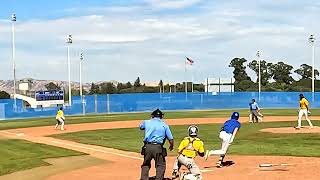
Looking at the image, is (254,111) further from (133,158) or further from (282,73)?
(282,73)

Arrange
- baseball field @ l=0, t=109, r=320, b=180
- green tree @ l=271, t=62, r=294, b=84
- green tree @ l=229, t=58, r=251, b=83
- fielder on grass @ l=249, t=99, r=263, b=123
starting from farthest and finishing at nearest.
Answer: green tree @ l=229, t=58, r=251, b=83
green tree @ l=271, t=62, r=294, b=84
fielder on grass @ l=249, t=99, r=263, b=123
baseball field @ l=0, t=109, r=320, b=180

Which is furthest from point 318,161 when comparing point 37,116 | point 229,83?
point 229,83

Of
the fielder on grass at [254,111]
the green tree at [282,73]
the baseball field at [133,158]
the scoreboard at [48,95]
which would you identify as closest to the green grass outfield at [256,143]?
the baseball field at [133,158]

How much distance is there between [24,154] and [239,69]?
463ft

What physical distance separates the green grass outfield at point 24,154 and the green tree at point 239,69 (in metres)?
133

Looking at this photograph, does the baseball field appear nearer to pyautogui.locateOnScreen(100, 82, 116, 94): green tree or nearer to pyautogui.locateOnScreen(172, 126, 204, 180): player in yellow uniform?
pyautogui.locateOnScreen(172, 126, 204, 180): player in yellow uniform

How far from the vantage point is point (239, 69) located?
160 m

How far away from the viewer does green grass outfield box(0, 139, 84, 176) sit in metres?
18.1

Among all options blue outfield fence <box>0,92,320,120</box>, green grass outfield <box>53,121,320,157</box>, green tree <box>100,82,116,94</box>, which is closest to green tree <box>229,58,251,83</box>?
green tree <box>100,82,116,94</box>

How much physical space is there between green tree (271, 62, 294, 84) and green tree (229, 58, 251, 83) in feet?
27.4

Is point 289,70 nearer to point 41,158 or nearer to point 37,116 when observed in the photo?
point 37,116

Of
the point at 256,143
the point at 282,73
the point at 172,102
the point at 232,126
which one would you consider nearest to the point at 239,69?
the point at 282,73

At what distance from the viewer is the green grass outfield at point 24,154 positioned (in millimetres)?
18109

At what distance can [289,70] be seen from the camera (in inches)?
6038
